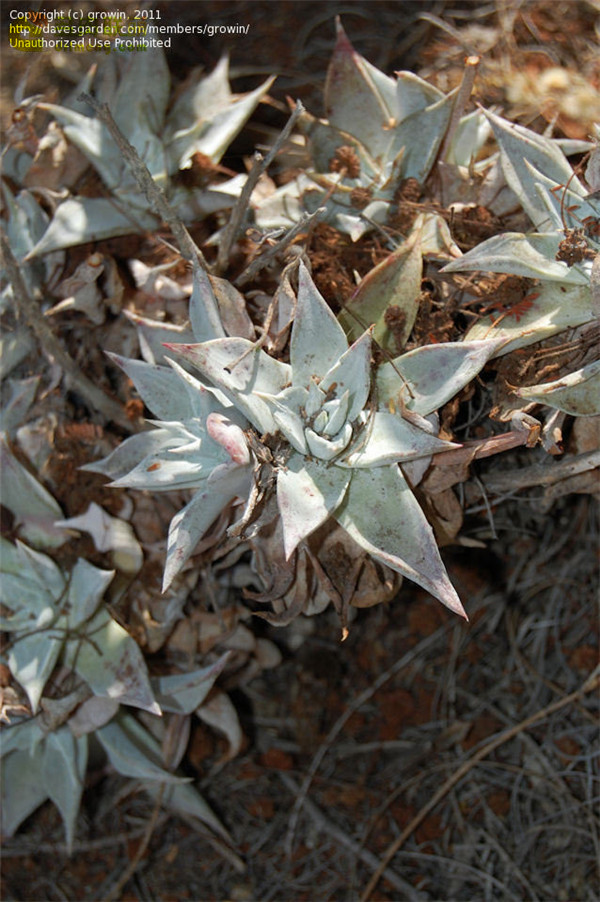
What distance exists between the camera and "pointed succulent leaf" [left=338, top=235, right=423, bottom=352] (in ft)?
3.61

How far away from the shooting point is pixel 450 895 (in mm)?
1413

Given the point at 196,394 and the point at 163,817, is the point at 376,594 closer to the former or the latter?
the point at 196,394

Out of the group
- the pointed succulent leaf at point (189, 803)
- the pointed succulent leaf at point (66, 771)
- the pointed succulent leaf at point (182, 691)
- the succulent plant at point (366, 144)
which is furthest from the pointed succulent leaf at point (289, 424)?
the pointed succulent leaf at point (189, 803)

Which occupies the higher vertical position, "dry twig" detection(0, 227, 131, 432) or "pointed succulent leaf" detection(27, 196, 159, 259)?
"pointed succulent leaf" detection(27, 196, 159, 259)

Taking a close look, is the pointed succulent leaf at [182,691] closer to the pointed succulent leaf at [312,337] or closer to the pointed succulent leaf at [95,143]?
the pointed succulent leaf at [312,337]

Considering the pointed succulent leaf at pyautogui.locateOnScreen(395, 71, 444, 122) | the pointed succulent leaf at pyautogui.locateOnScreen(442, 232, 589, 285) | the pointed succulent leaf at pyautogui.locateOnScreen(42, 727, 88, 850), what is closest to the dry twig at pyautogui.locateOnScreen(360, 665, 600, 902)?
the pointed succulent leaf at pyautogui.locateOnScreen(42, 727, 88, 850)

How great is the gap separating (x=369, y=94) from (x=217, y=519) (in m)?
0.76

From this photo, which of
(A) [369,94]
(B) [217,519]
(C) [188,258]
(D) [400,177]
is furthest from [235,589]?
(A) [369,94]

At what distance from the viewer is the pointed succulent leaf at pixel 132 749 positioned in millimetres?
1307

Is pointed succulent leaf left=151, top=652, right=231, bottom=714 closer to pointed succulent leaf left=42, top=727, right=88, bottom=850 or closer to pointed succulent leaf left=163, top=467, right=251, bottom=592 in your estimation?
pointed succulent leaf left=42, top=727, right=88, bottom=850

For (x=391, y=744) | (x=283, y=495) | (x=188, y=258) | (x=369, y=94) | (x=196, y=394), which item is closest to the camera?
(x=283, y=495)

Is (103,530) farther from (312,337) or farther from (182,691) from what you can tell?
(312,337)

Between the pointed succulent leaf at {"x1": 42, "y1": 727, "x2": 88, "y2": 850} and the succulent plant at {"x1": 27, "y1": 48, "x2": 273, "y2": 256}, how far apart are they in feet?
2.76

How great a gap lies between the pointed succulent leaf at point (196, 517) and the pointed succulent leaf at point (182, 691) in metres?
0.33
